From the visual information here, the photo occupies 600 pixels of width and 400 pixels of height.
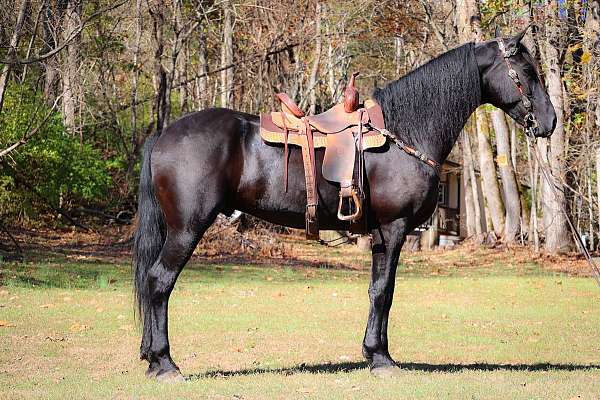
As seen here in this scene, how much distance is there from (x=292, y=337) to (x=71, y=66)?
12.2m

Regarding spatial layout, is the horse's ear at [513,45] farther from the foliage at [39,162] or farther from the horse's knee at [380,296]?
the foliage at [39,162]

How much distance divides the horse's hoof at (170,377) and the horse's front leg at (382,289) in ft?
4.98

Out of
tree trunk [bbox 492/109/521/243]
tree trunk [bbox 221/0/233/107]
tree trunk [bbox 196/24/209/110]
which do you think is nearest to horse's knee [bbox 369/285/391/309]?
tree trunk [bbox 221/0/233/107]

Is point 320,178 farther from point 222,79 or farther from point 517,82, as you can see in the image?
point 222,79

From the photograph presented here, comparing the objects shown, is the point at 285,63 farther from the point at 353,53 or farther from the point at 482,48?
the point at 482,48

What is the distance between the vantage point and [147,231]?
22.5 ft

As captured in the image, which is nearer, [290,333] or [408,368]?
[408,368]

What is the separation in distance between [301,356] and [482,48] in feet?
10.7

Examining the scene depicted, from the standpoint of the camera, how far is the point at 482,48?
23.3 feet

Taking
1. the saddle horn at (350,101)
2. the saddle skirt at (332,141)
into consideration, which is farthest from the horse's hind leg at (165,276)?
the saddle horn at (350,101)

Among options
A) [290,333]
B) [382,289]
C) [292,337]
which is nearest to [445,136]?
[382,289]

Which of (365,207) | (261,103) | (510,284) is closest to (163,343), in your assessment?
(365,207)

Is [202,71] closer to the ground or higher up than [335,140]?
higher up

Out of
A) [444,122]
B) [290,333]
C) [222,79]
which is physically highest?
[222,79]
